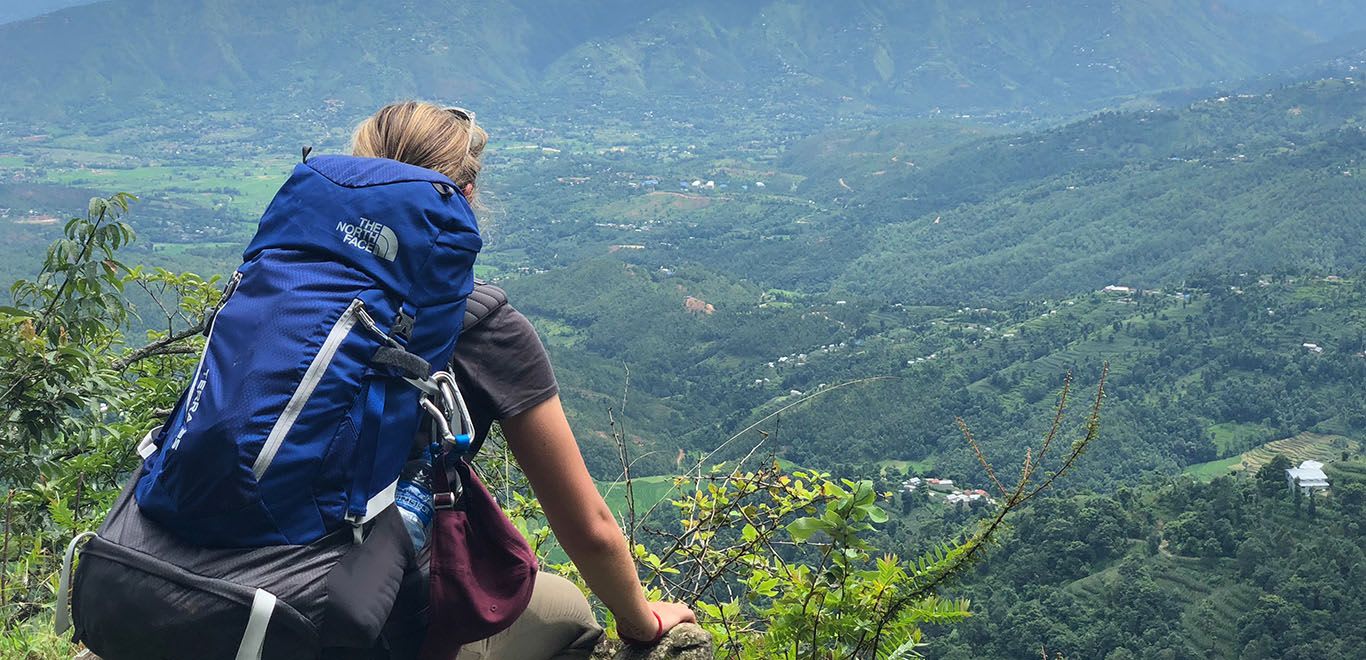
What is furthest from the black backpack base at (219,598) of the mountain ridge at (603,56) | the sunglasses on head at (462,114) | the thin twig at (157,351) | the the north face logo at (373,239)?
the mountain ridge at (603,56)

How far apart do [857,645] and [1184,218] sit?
279 ft

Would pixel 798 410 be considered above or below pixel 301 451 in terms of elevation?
below

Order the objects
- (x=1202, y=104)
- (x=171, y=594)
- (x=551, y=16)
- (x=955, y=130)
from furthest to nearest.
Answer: (x=551, y=16) < (x=955, y=130) < (x=1202, y=104) < (x=171, y=594)

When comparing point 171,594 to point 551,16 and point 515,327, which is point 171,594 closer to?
point 515,327

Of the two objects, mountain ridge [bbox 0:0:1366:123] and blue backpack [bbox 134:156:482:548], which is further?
mountain ridge [bbox 0:0:1366:123]

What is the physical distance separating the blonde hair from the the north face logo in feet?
0.88

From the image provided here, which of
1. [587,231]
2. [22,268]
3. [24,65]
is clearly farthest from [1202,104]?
[24,65]

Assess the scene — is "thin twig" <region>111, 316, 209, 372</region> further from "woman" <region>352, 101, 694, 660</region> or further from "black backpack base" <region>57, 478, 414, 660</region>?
"black backpack base" <region>57, 478, 414, 660</region>

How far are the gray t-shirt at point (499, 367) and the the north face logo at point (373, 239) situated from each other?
195mm

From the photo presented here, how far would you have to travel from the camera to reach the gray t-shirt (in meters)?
1.82

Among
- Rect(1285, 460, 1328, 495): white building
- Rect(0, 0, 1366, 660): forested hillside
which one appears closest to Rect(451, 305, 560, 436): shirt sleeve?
Rect(0, 0, 1366, 660): forested hillside

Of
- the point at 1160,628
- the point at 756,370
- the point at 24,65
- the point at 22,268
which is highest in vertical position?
the point at 24,65

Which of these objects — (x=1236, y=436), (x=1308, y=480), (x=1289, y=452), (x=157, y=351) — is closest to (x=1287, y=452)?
(x=1289, y=452)

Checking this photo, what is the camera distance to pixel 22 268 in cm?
5369
